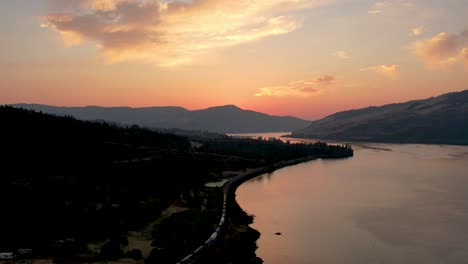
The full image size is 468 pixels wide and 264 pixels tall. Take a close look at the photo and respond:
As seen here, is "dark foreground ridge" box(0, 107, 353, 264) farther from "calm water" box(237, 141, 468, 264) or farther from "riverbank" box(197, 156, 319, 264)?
"calm water" box(237, 141, 468, 264)

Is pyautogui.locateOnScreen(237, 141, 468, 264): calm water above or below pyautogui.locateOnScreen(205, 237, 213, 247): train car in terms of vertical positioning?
below

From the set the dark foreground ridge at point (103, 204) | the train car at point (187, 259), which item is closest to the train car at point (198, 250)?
the dark foreground ridge at point (103, 204)

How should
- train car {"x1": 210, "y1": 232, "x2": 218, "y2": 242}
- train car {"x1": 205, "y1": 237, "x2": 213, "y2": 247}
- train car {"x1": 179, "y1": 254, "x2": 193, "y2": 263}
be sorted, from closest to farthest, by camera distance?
train car {"x1": 179, "y1": 254, "x2": 193, "y2": 263} < train car {"x1": 205, "y1": 237, "x2": 213, "y2": 247} < train car {"x1": 210, "y1": 232, "x2": 218, "y2": 242}

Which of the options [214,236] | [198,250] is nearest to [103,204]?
[214,236]

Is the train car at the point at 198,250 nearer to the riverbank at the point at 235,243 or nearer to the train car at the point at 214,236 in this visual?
the riverbank at the point at 235,243

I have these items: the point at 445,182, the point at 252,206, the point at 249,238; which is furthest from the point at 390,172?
the point at 249,238

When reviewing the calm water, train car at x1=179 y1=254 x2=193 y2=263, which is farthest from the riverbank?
the calm water

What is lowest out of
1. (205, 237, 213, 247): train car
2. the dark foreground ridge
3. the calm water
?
the calm water
